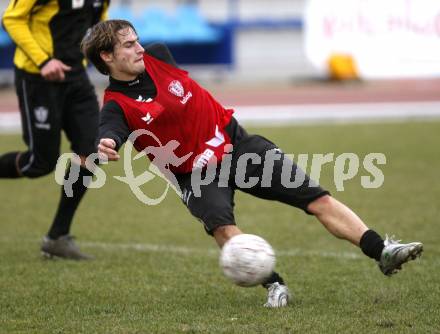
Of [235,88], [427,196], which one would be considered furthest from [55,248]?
[235,88]

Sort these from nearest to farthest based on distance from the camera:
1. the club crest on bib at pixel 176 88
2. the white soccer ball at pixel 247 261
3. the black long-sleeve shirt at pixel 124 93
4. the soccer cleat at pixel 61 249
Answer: the white soccer ball at pixel 247 261, the black long-sleeve shirt at pixel 124 93, the club crest on bib at pixel 176 88, the soccer cleat at pixel 61 249

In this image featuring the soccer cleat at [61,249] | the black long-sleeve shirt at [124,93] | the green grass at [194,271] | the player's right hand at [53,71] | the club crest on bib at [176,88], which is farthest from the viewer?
the soccer cleat at [61,249]

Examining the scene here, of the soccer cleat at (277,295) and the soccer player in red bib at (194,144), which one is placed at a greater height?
the soccer player in red bib at (194,144)

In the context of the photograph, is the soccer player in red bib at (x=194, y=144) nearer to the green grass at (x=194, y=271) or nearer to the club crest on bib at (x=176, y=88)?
the club crest on bib at (x=176, y=88)

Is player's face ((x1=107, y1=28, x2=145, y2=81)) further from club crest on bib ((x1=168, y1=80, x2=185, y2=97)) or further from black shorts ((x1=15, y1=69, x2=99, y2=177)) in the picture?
black shorts ((x1=15, y1=69, x2=99, y2=177))

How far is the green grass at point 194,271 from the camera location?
4781mm

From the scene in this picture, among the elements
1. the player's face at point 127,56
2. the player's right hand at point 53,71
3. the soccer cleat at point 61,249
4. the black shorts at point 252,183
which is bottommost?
the soccer cleat at point 61,249

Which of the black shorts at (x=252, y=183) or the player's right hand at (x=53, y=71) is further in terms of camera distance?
the player's right hand at (x=53, y=71)

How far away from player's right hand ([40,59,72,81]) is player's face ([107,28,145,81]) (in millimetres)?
1445

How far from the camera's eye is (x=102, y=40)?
16.6 feet

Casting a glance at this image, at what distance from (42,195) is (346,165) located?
3.68 meters

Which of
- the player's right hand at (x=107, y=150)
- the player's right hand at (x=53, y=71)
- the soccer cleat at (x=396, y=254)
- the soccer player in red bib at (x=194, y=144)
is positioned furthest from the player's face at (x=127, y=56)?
the soccer cleat at (x=396, y=254)

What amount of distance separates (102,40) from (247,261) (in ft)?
4.82

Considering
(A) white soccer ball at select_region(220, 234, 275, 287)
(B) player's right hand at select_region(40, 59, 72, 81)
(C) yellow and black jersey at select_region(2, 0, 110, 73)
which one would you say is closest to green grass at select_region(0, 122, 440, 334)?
(A) white soccer ball at select_region(220, 234, 275, 287)
